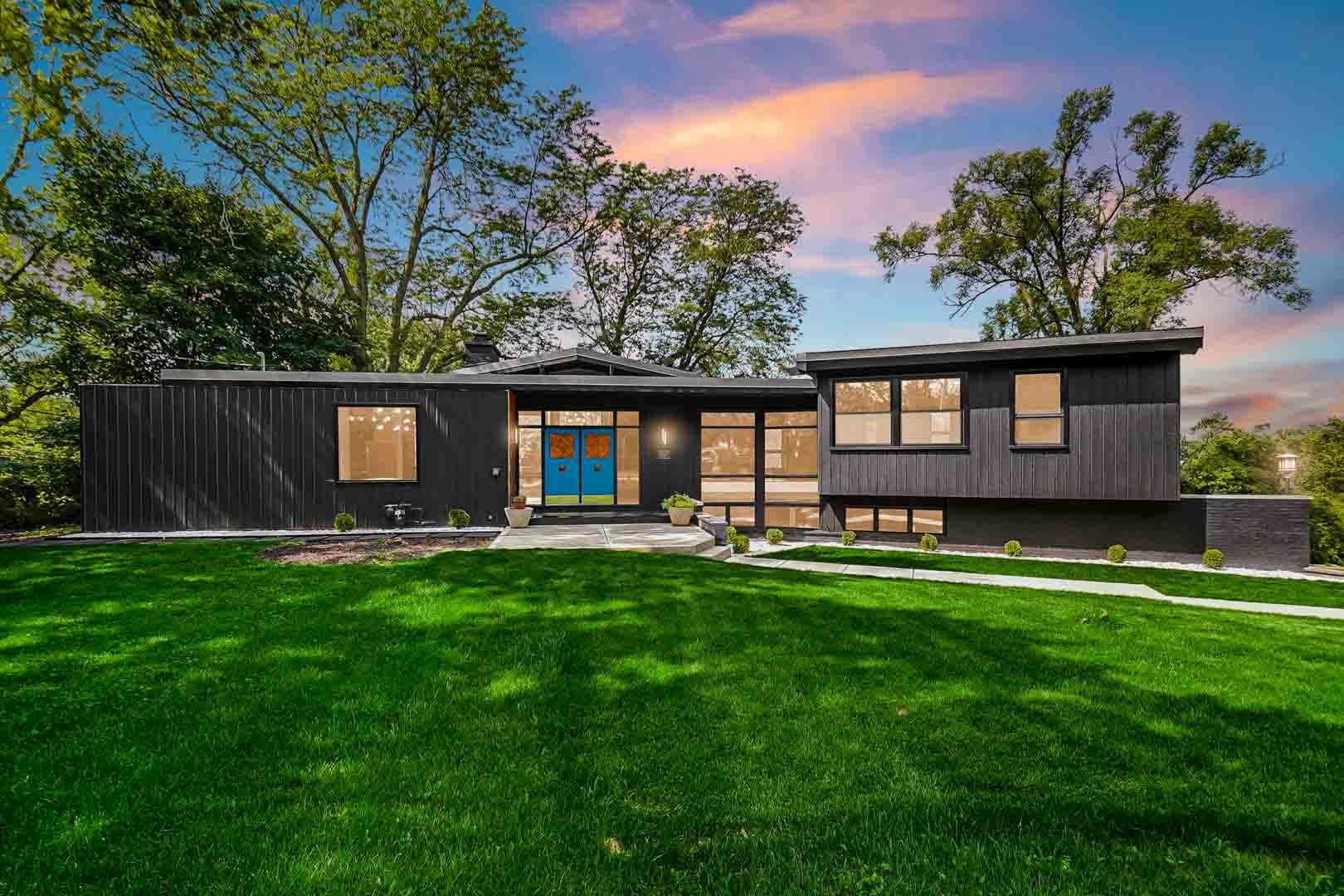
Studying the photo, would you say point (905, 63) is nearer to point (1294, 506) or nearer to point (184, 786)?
point (1294, 506)

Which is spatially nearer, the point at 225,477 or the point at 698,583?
the point at 698,583

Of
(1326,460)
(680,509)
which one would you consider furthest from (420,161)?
(1326,460)

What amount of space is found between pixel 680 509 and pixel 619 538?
2458mm

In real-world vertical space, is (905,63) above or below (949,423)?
above

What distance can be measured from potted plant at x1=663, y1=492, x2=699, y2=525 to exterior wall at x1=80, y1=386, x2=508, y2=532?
3776 millimetres

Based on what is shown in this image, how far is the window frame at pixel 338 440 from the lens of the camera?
10984 mm

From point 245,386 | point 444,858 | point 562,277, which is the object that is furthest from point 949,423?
point 562,277

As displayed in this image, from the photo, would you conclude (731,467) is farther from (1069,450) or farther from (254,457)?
(254,457)

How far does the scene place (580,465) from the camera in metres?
13.4

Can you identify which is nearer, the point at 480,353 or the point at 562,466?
the point at 562,466

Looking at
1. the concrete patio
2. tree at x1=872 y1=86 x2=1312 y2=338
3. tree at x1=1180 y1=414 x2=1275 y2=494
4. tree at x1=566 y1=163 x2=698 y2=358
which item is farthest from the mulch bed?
tree at x1=872 y1=86 x2=1312 y2=338

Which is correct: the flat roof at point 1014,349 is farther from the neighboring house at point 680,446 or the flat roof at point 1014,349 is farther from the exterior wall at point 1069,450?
the exterior wall at point 1069,450

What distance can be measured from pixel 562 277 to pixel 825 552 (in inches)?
742

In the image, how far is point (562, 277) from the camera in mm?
24891
